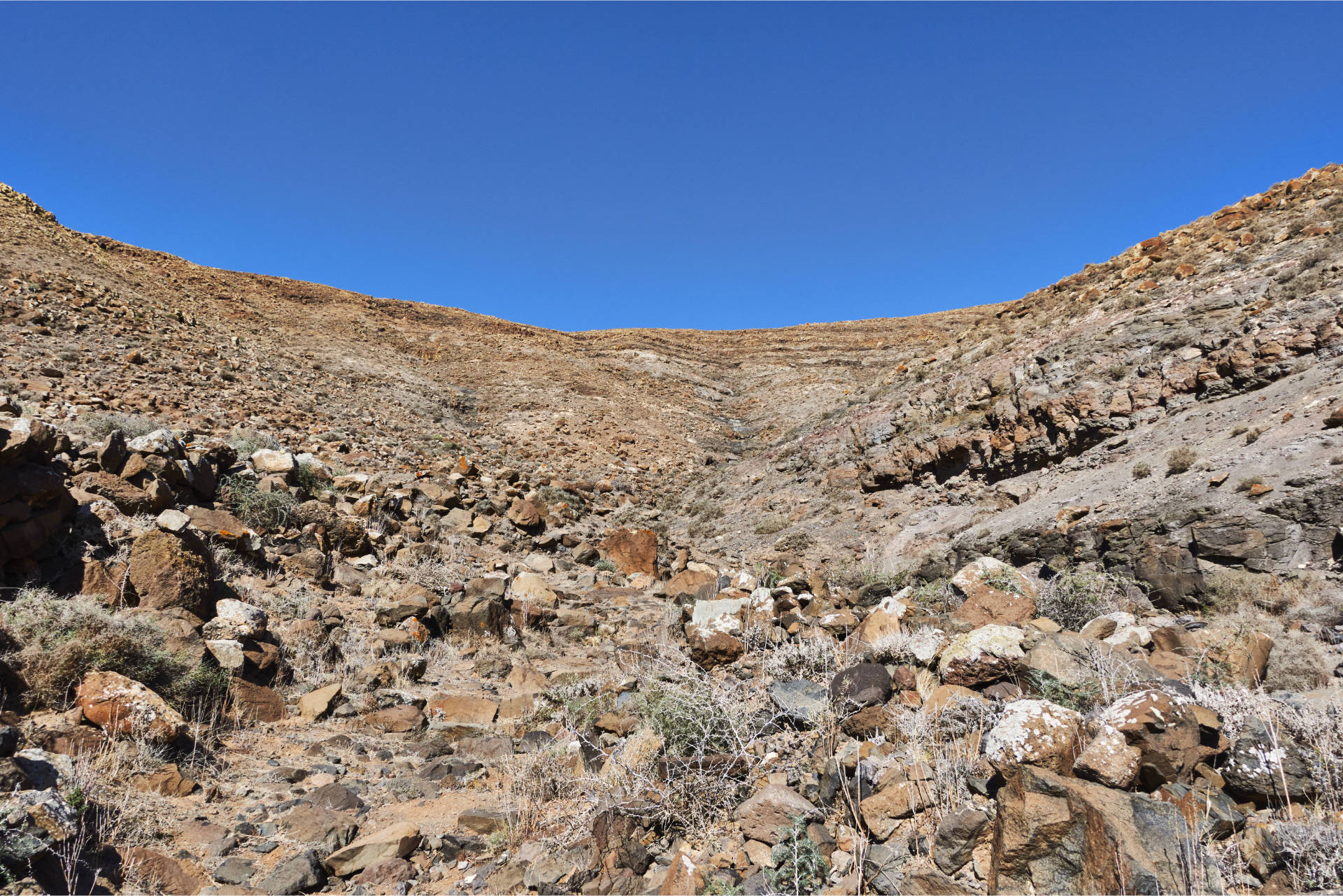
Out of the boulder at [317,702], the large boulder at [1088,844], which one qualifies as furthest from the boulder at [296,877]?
the large boulder at [1088,844]

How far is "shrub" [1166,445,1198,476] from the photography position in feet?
20.9

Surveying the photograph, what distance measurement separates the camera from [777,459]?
48.5 feet

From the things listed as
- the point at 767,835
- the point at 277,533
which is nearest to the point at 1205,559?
the point at 767,835

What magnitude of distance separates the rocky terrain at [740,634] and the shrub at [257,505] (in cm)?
4

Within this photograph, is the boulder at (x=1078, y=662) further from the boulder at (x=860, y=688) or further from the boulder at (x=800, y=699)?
the boulder at (x=800, y=699)

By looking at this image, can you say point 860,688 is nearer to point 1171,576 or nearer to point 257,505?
point 1171,576

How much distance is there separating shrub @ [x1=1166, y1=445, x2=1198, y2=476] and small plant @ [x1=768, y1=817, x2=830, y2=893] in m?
5.97

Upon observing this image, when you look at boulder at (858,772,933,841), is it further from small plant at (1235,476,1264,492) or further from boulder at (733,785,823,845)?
small plant at (1235,476,1264,492)

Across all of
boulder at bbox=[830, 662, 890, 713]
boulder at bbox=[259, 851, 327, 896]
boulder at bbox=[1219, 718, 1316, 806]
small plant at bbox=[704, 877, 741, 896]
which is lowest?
boulder at bbox=[259, 851, 327, 896]

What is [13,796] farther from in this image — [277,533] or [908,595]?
[908,595]

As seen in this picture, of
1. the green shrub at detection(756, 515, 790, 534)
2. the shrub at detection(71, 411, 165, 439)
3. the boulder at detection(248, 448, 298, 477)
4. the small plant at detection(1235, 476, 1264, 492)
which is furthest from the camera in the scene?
the green shrub at detection(756, 515, 790, 534)

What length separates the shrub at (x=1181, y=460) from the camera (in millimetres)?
6363

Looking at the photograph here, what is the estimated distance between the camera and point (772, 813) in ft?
9.85

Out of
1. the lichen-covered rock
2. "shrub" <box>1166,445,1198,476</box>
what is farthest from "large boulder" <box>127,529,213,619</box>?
"shrub" <box>1166,445,1198,476</box>
